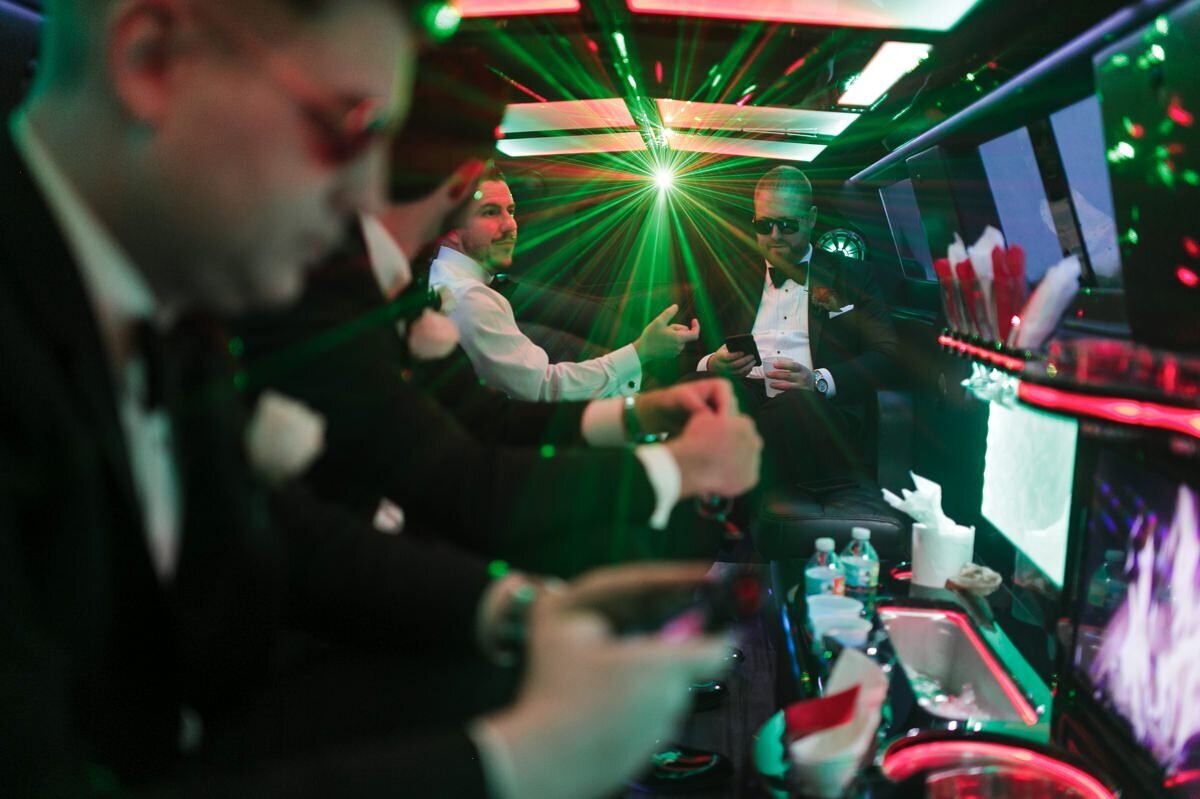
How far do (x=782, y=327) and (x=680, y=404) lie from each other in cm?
292

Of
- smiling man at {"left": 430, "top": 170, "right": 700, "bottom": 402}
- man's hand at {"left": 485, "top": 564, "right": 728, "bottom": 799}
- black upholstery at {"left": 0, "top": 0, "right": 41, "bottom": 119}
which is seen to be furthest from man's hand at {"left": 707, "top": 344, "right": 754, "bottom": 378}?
man's hand at {"left": 485, "top": 564, "right": 728, "bottom": 799}

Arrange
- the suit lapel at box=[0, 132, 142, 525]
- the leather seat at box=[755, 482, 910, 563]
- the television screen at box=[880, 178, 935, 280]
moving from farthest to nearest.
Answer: the television screen at box=[880, 178, 935, 280] < the leather seat at box=[755, 482, 910, 563] < the suit lapel at box=[0, 132, 142, 525]

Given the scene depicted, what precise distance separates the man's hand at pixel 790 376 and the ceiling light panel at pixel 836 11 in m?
2.20

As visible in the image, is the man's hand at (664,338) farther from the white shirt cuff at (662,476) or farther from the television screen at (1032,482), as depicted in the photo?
the white shirt cuff at (662,476)

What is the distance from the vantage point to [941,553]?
2277 millimetres

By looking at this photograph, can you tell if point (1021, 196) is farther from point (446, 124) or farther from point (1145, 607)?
point (446, 124)

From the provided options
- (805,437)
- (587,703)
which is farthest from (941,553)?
(587,703)

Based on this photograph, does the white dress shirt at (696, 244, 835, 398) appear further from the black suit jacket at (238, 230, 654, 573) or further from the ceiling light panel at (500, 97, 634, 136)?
the black suit jacket at (238, 230, 654, 573)

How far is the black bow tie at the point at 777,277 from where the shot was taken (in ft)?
13.8

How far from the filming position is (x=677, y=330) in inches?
141

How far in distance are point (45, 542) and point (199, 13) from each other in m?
0.42

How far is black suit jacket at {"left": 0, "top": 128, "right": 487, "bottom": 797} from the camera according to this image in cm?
59

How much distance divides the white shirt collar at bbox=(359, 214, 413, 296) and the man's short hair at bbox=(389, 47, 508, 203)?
3.4 inches

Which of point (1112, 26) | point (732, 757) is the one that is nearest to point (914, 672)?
point (732, 757)
